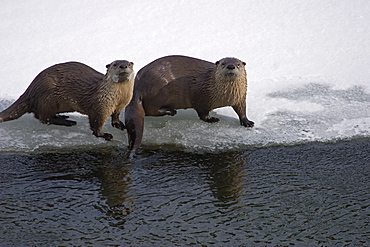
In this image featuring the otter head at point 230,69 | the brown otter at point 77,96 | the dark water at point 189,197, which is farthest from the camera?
the otter head at point 230,69

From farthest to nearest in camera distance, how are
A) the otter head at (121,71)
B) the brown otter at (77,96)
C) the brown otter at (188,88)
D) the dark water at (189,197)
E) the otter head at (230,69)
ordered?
the brown otter at (188,88)
the otter head at (230,69)
the brown otter at (77,96)
the otter head at (121,71)
the dark water at (189,197)

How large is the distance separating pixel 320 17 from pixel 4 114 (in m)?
3.26

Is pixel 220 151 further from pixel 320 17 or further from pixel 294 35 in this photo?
pixel 320 17

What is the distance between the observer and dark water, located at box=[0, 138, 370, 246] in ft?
8.99

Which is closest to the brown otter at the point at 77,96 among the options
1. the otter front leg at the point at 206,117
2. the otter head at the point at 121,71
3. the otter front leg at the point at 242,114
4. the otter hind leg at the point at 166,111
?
the otter head at the point at 121,71

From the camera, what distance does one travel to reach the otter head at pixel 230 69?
13.1ft

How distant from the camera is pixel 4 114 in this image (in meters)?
4.19

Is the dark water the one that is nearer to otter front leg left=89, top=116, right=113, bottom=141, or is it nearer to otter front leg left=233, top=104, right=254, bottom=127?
otter front leg left=89, top=116, right=113, bottom=141

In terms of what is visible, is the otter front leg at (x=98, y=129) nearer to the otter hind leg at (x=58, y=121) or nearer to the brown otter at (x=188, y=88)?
the brown otter at (x=188, y=88)

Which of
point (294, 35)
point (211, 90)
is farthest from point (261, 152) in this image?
point (294, 35)

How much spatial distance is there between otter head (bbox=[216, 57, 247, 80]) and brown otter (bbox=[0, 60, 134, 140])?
65 centimetres

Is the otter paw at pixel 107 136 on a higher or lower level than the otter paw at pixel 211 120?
lower

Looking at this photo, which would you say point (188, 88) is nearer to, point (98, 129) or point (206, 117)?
point (206, 117)

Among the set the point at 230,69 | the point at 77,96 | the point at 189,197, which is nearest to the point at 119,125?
the point at 77,96
